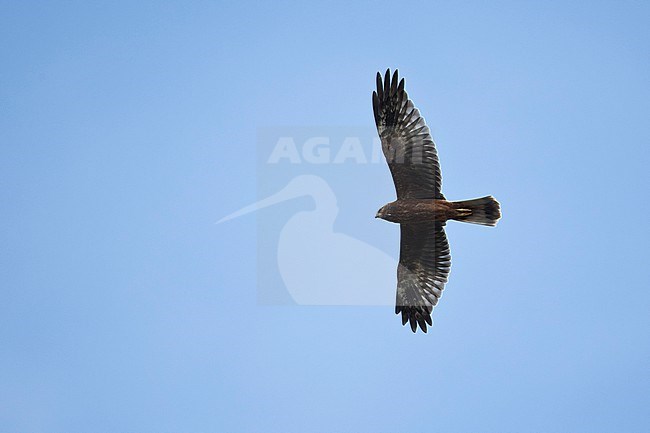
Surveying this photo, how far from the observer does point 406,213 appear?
45.1ft

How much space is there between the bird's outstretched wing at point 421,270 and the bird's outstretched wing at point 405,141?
0.85 metres

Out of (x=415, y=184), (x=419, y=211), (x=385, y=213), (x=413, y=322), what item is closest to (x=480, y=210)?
(x=419, y=211)

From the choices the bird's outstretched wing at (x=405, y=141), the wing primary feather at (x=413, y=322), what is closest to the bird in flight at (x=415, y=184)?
the bird's outstretched wing at (x=405, y=141)

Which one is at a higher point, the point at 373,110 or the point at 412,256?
the point at 373,110

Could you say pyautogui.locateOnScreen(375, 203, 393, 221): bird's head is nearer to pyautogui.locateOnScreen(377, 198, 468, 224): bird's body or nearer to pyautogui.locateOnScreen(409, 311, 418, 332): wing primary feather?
pyautogui.locateOnScreen(377, 198, 468, 224): bird's body

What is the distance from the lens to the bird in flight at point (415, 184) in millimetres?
13422

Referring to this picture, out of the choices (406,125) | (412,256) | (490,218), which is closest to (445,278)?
(412,256)

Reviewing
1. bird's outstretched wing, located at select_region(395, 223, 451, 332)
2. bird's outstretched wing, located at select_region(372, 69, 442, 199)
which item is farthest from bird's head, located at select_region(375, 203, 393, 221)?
bird's outstretched wing, located at select_region(372, 69, 442, 199)

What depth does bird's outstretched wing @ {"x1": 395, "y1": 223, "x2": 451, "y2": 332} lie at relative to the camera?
14164 mm

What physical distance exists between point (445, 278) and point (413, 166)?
2.39 m

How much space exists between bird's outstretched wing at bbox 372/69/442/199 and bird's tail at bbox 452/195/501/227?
466mm

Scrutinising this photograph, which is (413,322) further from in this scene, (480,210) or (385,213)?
(480,210)

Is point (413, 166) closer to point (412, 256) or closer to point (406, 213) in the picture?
point (406, 213)

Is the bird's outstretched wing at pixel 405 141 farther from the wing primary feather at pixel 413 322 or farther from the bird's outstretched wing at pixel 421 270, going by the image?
the wing primary feather at pixel 413 322
